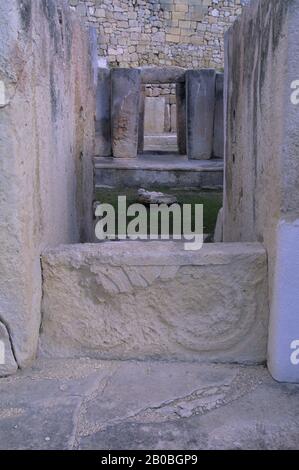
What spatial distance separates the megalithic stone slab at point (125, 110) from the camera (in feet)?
27.3

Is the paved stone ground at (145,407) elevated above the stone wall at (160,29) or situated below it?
below

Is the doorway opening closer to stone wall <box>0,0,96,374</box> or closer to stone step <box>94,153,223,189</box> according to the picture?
stone step <box>94,153,223,189</box>

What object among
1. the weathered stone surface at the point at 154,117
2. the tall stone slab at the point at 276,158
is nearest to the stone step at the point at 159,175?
the tall stone slab at the point at 276,158

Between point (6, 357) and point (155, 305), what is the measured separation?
1.74 ft

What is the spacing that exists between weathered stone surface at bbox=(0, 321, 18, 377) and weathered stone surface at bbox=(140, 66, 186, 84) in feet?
24.9

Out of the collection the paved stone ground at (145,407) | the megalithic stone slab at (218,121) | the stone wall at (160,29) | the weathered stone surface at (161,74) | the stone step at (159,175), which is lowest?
the paved stone ground at (145,407)

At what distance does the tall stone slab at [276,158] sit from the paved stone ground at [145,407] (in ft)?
0.63

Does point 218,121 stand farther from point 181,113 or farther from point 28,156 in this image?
point 28,156

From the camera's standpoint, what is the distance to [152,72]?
8.72m

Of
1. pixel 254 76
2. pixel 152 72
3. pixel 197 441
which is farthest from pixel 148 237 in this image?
pixel 152 72

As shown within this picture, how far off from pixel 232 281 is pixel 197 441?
61cm

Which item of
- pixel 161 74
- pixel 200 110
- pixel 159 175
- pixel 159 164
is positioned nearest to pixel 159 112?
pixel 161 74

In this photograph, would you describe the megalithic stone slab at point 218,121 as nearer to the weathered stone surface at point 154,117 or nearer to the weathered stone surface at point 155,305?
the weathered stone surface at point 154,117

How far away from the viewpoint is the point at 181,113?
9.42 metres
